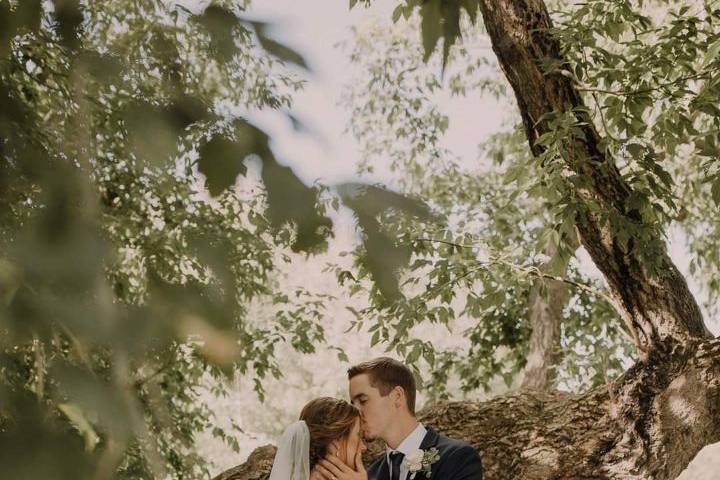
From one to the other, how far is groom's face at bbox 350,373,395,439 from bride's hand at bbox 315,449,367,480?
12 cm

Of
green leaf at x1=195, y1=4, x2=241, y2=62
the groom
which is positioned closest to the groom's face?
the groom

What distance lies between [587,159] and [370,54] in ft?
21.0

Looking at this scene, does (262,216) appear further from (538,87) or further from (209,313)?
(538,87)

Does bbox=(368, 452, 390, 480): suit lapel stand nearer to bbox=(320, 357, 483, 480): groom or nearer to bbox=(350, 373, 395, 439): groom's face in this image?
bbox=(320, 357, 483, 480): groom

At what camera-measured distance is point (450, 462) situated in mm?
4336

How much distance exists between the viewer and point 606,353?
22.4 ft

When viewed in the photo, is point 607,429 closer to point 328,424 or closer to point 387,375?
point 387,375

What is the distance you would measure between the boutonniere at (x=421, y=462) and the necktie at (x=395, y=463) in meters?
0.06

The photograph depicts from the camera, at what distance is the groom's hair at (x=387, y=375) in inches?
173

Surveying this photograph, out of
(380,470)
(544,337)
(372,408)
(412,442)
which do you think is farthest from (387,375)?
(544,337)

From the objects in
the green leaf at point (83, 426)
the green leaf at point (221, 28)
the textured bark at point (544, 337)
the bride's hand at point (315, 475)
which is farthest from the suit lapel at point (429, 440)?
the green leaf at point (83, 426)

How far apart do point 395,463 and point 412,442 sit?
112 mm

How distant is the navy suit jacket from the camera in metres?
4.32

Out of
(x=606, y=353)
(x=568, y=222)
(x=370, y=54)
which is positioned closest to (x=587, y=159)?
(x=568, y=222)
